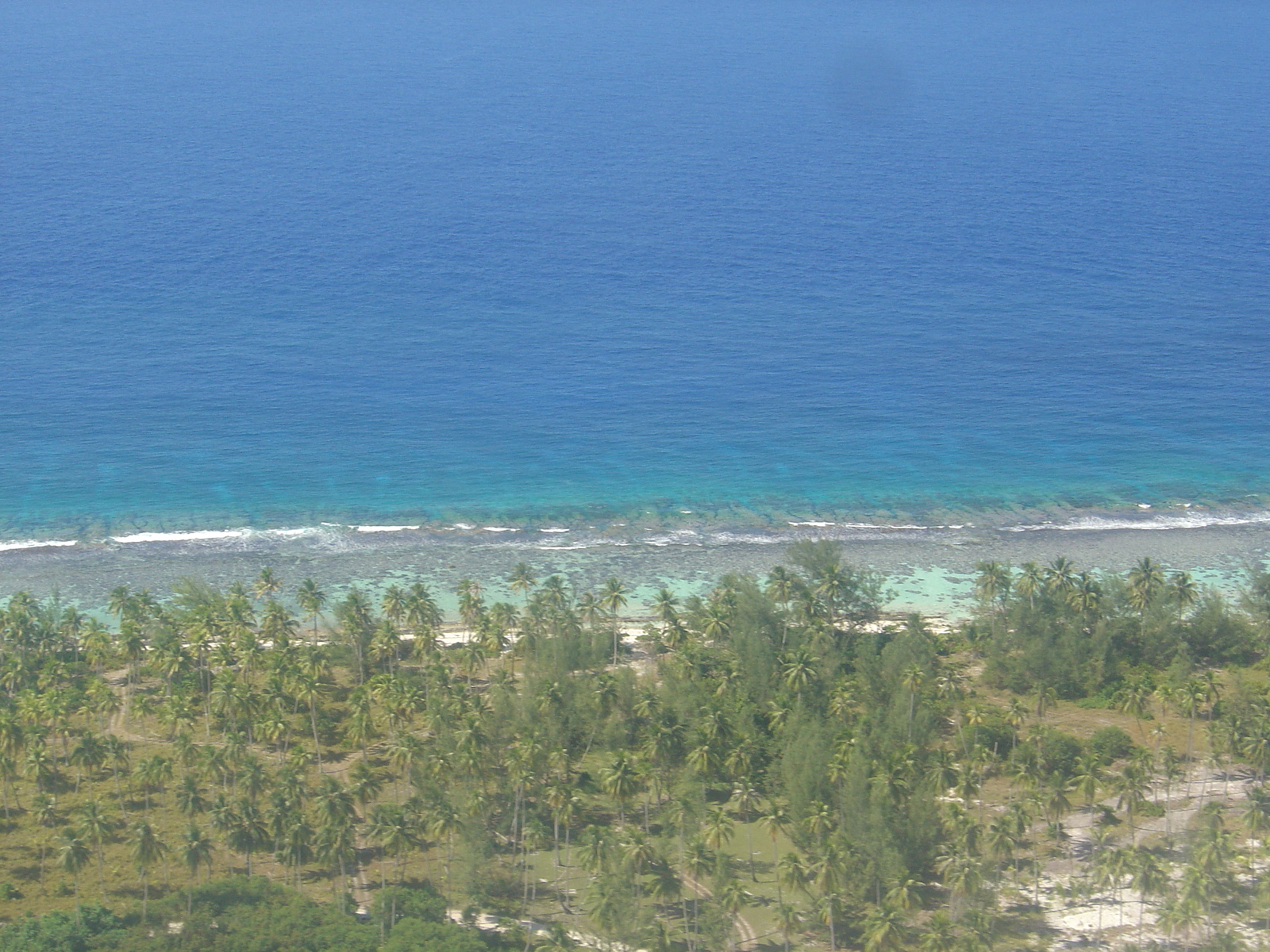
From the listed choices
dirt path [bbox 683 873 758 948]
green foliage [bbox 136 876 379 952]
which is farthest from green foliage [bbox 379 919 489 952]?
dirt path [bbox 683 873 758 948]

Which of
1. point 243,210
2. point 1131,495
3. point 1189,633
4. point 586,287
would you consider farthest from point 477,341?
point 1189,633

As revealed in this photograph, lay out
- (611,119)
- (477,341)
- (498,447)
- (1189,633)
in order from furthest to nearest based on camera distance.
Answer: (611,119)
(477,341)
(498,447)
(1189,633)

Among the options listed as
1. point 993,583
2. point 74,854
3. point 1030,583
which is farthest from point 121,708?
point 1030,583

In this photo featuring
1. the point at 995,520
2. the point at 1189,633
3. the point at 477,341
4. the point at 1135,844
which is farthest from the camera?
the point at 477,341

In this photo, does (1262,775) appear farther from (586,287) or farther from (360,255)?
(360,255)

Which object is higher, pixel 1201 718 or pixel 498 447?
pixel 498 447

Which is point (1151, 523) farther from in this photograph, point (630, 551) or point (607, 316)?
point (607, 316)
